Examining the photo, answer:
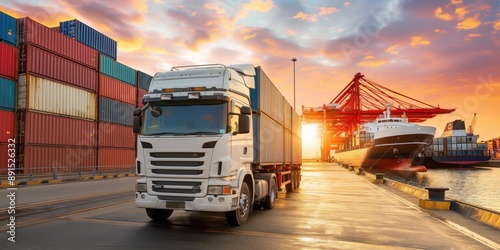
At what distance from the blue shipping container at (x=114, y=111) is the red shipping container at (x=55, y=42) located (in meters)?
3.88

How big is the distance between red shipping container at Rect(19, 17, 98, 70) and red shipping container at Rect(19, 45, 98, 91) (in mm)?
513

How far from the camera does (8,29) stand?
86.4 ft

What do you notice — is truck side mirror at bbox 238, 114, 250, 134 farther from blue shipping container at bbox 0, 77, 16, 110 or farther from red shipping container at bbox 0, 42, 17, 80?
red shipping container at bbox 0, 42, 17, 80

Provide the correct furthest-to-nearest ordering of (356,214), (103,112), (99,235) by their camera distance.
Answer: (103,112) < (356,214) < (99,235)

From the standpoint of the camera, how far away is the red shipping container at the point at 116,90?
36.6 meters

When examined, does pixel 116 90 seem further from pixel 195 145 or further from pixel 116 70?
pixel 195 145

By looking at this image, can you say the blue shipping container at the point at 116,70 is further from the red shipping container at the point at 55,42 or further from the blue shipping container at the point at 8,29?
the blue shipping container at the point at 8,29

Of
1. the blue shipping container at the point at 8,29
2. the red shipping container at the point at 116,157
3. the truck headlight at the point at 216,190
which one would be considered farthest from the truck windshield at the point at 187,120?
the red shipping container at the point at 116,157

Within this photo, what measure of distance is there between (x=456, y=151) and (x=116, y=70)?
216 feet

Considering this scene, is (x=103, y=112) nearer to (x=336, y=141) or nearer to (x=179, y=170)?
(x=179, y=170)

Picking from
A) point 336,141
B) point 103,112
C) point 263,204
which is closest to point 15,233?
point 263,204

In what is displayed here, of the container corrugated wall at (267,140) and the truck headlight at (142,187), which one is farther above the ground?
the container corrugated wall at (267,140)

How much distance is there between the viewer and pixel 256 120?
33.4 ft

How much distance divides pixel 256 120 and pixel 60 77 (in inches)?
1047
